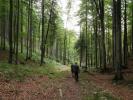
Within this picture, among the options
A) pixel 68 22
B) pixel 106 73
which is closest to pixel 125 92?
pixel 106 73

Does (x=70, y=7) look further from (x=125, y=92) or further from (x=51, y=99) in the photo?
(x=51, y=99)

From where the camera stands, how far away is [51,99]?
1184cm

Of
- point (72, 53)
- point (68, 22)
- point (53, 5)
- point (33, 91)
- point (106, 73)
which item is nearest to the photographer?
point (33, 91)

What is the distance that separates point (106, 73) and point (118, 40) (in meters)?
8.46

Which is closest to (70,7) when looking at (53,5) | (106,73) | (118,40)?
(53,5)

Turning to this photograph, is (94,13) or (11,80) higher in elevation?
(94,13)

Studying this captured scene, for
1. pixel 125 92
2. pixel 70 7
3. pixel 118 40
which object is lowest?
pixel 125 92

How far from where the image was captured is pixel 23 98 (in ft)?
38.0

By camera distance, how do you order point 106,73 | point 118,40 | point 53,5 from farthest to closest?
1. point 53,5
2. point 106,73
3. point 118,40

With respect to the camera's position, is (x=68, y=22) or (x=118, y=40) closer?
(x=118, y=40)

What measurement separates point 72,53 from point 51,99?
84.4m

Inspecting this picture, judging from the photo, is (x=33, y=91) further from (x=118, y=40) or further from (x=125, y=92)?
(x=118, y=40)

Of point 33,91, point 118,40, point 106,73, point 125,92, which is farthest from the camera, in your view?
point 106,73

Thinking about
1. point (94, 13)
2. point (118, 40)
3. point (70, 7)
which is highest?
point (70, 7)
